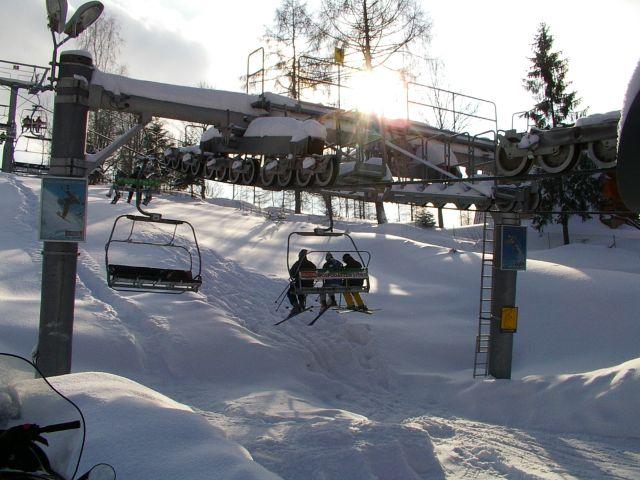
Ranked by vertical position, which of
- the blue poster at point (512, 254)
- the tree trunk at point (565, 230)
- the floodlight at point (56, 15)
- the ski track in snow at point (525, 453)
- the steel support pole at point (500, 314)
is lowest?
the ski track in snow at point (525, 453)

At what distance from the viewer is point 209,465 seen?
4.02 meters

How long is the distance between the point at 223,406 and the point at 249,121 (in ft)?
15.0

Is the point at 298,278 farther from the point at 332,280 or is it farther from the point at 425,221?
the point at 425,221

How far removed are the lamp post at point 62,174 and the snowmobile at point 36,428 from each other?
3.95m

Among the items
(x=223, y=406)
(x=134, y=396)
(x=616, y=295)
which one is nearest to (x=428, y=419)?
(x=223, y=406)

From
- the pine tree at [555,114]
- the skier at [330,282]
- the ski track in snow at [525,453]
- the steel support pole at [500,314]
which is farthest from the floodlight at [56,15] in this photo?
Answer: the pine tree at [555,114]

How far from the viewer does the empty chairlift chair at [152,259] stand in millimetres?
7848

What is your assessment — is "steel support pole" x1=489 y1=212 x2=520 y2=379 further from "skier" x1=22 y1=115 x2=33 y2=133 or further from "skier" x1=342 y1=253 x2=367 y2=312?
"skier" x1=22 y1=115 x2=33 y2=133

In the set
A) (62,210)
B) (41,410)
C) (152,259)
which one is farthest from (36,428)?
(152,259)

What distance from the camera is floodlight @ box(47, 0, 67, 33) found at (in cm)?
732

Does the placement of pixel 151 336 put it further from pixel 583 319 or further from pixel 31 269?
pixel 583 319

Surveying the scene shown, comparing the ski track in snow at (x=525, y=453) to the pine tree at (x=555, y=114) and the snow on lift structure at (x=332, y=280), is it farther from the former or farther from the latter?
the pine tree at (x=555, y=114)

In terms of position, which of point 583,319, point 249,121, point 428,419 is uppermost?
point 249,121

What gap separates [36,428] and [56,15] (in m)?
6.07
